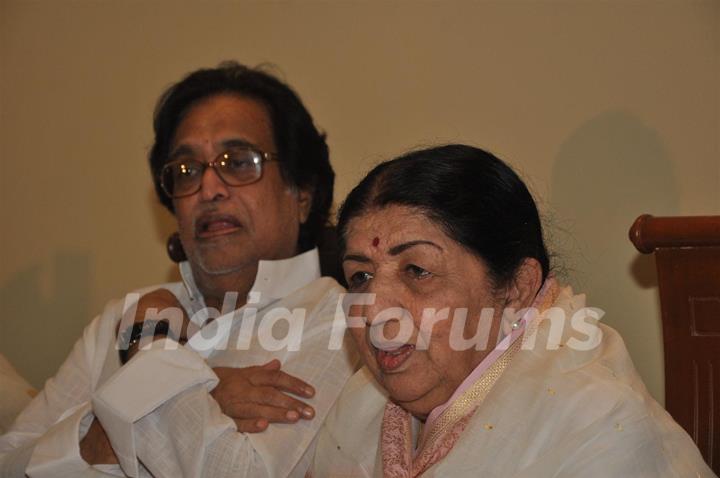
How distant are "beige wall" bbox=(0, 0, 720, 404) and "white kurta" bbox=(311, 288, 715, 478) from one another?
1.11 meters

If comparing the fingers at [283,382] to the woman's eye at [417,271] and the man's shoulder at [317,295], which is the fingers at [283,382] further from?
the woman's eye at [417,271]

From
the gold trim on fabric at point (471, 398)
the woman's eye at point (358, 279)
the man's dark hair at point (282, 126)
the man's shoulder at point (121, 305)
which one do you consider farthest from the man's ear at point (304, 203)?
the gold trim on fabric at point (471, 398)

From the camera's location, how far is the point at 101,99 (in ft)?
11.8

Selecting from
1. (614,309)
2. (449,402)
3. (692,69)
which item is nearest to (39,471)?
(449,402)

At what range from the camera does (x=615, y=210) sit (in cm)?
284

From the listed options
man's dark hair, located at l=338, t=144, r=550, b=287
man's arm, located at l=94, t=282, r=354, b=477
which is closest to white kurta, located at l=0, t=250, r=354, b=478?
man's arm, located at l=94, t=282, r=354, b=477

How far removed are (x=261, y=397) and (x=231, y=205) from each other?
26.0 inches

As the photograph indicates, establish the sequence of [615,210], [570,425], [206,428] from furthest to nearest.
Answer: [615,210] < [206,428] < [570,425]

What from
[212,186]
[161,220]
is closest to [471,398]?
[212,186]

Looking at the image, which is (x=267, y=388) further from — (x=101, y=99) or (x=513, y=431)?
(x=101, y=99)

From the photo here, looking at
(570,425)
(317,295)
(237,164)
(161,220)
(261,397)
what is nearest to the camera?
(570,425)

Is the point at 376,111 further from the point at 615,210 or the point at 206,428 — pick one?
the point at 206,428

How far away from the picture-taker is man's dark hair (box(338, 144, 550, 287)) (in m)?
1.68

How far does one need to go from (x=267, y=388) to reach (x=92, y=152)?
6.18 ft
